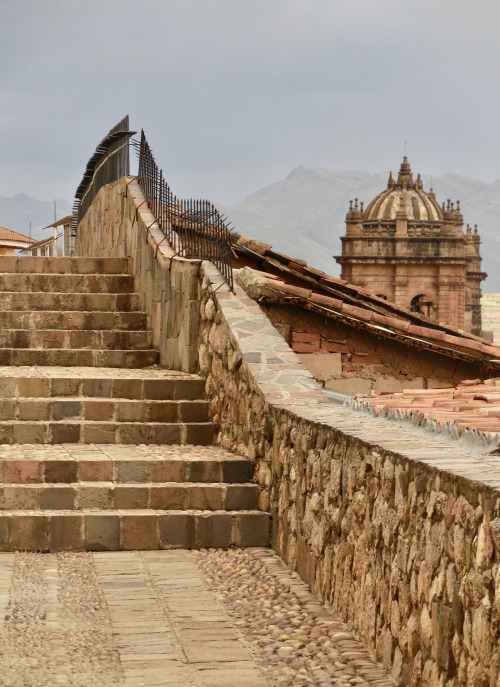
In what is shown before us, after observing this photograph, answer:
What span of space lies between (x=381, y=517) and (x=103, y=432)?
4.15 metres

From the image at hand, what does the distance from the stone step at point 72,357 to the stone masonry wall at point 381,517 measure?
2356 mm

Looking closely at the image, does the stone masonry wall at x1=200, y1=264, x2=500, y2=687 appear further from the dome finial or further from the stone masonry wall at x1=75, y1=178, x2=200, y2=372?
the dome finial

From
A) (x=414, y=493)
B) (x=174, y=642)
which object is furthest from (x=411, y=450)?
(x=174, y=642)

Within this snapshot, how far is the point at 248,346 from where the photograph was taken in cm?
893

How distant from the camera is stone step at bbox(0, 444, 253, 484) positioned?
825 centimetres

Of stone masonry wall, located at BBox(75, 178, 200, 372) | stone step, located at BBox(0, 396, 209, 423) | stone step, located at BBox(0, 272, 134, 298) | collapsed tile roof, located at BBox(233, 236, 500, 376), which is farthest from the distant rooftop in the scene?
stone step, located at BBox(0, 396, 209, 423)

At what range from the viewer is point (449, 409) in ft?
20.1

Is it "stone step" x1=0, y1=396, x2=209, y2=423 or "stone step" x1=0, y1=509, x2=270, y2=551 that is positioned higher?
"stone step" x1=0, y1=396, x2=209, y2=423

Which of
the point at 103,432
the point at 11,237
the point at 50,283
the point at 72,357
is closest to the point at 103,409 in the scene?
the point at 103,432

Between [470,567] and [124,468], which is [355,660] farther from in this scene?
[124,468]

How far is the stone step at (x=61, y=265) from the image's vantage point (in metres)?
13.1

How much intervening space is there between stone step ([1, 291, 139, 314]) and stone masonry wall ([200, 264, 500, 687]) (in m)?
3.46

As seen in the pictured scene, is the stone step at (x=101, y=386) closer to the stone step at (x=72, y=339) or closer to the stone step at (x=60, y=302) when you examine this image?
the stone step at (x=72, y=339)

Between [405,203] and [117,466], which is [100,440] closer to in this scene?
[117,466]
